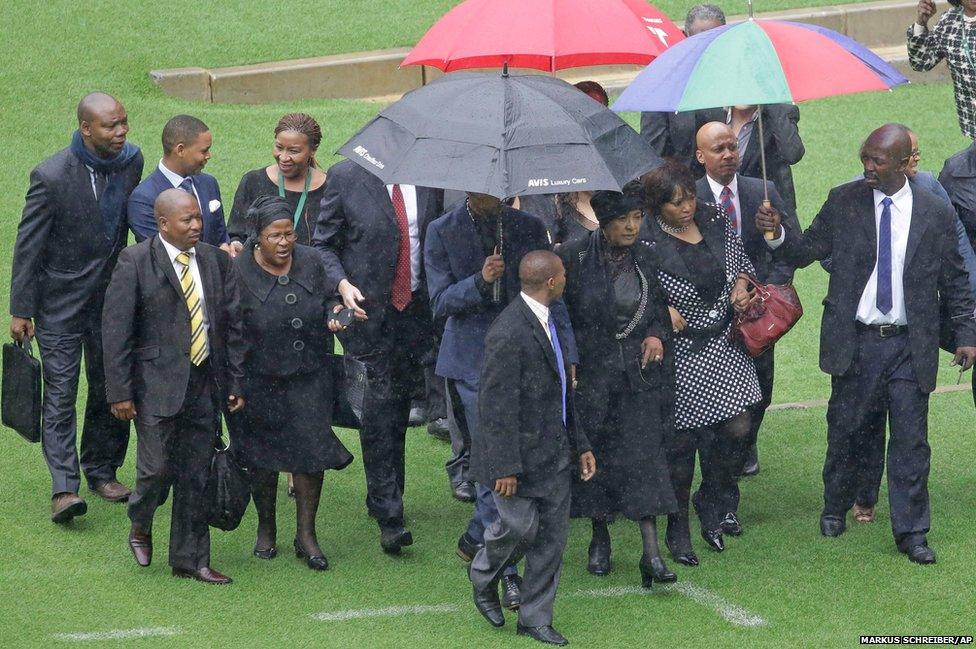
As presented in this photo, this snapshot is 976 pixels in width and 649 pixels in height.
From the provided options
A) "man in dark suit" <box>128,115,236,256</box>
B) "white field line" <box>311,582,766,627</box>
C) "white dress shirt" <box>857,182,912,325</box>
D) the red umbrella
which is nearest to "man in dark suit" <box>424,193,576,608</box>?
"white field line" <box>311,582,766,627</box>

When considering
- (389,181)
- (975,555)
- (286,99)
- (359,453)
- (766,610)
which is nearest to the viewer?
(389,181)

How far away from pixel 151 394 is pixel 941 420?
5.37 m

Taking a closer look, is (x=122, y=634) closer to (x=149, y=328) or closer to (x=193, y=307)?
(x=149, y=328)

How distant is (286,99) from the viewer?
48.4ft

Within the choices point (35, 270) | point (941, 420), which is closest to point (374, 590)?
point (35, 270)

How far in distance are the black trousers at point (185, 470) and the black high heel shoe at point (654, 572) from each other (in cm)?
216

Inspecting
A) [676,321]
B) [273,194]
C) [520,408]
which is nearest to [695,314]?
[676,321]

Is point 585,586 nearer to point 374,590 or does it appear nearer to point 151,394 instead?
point 374,590

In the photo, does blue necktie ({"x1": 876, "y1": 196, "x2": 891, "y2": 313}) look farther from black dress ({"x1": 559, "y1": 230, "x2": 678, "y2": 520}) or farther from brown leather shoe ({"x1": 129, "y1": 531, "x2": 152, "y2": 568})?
brown leather shoe ({"x1": 129, "y1": 531, "x2": 152, "y2": 568})

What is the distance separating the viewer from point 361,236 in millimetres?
7656

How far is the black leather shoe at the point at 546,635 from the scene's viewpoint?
6453mm

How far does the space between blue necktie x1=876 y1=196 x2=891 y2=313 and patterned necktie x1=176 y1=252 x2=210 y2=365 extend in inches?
137

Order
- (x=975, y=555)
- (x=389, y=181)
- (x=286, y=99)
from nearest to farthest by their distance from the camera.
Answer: (x=389, y=181), (x=975, y=555), (x=286, y=99)

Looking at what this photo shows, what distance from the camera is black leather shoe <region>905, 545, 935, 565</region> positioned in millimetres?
7414
